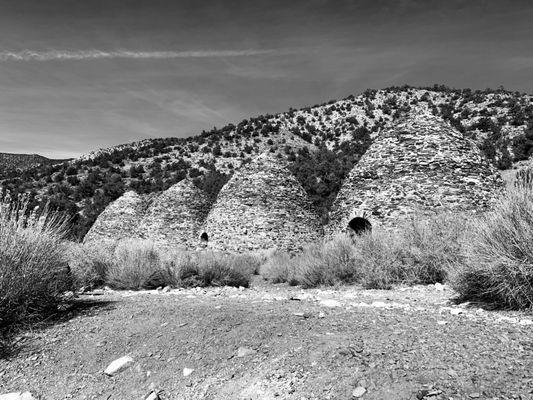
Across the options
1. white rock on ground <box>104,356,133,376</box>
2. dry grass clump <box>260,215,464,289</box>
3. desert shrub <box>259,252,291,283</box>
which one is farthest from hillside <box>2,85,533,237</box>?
white rock on ground <box>104,356,133,376</box>

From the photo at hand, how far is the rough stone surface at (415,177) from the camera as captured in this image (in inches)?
402

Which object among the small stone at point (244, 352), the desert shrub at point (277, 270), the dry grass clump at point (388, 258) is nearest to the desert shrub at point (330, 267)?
the dry grass clump at point (388, 258)

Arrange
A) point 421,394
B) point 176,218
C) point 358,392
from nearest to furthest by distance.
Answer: point 421,394
point 358,392
point 176,218

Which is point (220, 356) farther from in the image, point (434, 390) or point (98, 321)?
point (98, 321)

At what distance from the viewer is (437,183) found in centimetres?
1035

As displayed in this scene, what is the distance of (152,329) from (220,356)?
139cm

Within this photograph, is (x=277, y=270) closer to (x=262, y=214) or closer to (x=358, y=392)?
(x=262, y=214)

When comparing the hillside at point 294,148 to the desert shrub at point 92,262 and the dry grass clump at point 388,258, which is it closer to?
the desert shrub at point 92,262

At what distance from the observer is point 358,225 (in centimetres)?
1148

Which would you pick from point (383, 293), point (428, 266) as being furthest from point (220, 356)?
point (428, 266)

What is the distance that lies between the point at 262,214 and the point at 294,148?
28055 mm

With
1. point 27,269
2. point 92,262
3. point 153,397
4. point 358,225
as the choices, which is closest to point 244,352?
point 153,397

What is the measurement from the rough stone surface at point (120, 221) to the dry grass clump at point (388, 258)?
12506 mm

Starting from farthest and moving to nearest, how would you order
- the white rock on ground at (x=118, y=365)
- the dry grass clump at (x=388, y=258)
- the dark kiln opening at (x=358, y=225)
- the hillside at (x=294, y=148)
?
the hillside at (x=294, y=148)
the dark kiln opening at (x=358, y=225)
the dry grass clump at (x=388, y=258)
the white rock on ground at (x=118, y=365)
